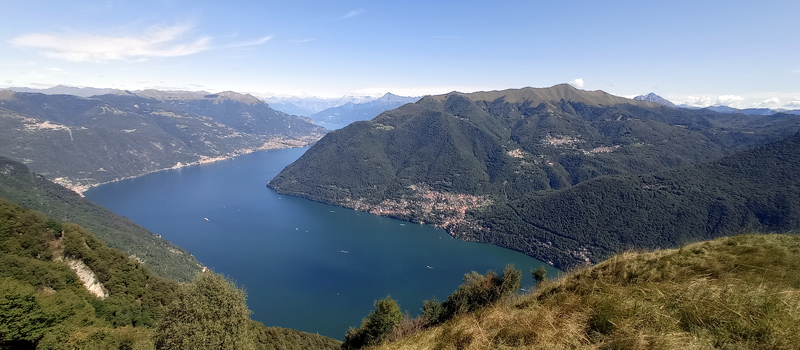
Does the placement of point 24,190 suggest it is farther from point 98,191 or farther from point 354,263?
point 98,191

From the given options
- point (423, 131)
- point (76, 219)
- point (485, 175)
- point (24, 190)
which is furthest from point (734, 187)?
point (24, 190)

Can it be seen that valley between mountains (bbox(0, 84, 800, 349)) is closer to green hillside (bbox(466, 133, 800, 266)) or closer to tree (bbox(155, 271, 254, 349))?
tree (bbox(155, 271, 254, 349))

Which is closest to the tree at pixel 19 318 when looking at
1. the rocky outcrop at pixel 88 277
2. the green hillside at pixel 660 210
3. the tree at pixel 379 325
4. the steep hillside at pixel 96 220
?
the rocky outcrop at pixel 88 277

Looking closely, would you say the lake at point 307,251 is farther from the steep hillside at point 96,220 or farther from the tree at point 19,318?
the tree at point 19,318

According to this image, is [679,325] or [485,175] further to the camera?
[485,175]

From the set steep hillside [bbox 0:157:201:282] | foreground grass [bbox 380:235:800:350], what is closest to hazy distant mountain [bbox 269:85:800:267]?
steep hillside [bbox 0:157:201:282]

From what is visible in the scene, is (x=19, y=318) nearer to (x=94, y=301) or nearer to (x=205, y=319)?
(x=205, y=319)
